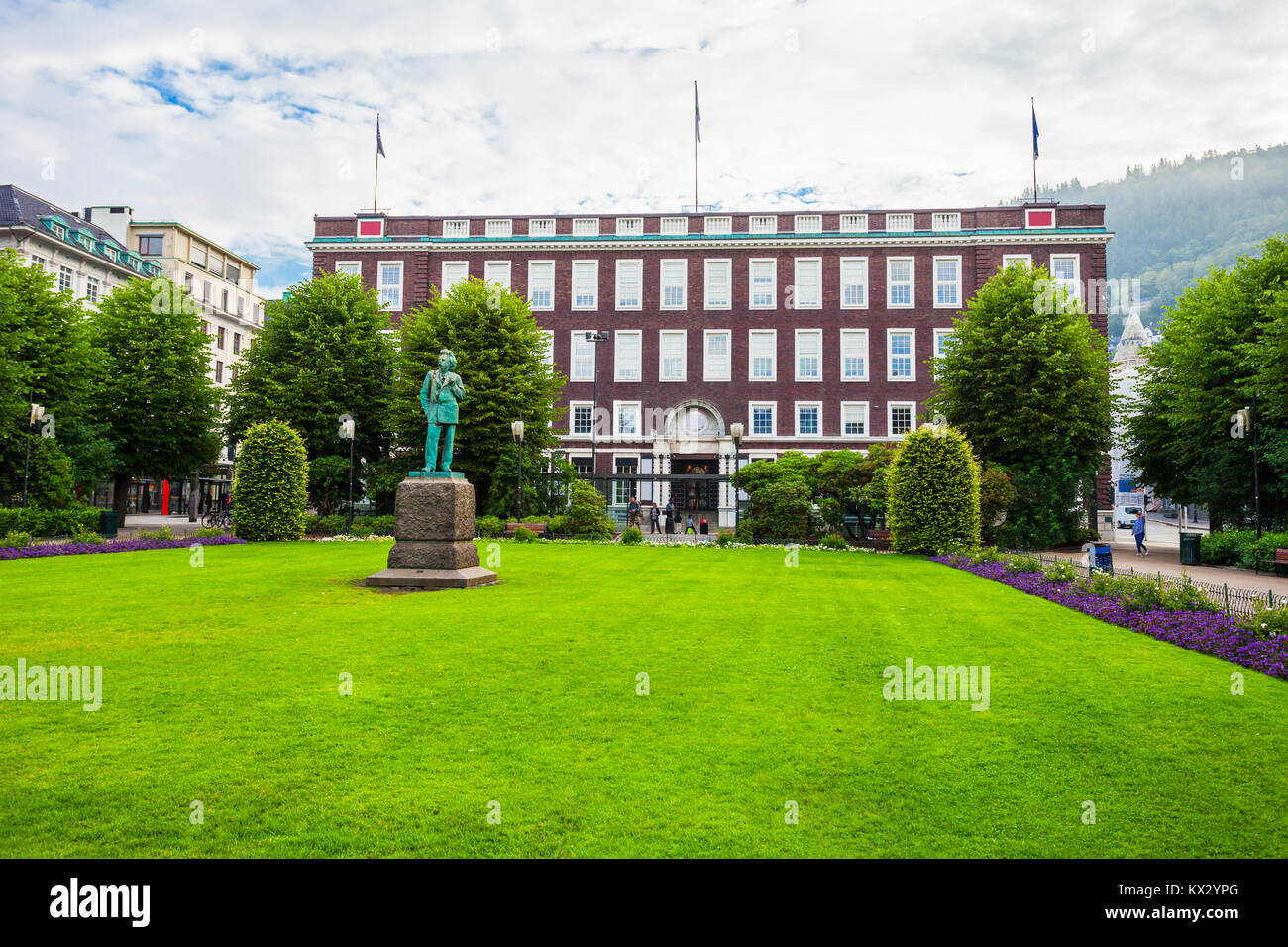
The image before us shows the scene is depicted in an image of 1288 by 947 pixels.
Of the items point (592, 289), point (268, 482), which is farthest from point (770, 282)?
point (268, 482)

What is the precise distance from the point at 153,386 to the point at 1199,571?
4336cm

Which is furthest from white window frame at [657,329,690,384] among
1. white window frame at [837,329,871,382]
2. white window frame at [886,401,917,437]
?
white window frame at [886,401,917,437]

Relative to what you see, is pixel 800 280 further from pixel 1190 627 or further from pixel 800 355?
pixel 1190 627

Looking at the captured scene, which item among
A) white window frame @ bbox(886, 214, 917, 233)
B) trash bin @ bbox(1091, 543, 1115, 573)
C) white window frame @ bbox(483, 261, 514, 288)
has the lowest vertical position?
trash bin @ bbox(1091, 543, 1115, 573)

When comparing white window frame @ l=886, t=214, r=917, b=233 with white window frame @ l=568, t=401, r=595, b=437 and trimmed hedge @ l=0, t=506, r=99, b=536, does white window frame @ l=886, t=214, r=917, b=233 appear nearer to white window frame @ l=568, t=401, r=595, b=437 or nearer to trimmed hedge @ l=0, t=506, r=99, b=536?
white window frame @ l=568, t=401, r=595, b=437

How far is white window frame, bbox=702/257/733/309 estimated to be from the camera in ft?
165

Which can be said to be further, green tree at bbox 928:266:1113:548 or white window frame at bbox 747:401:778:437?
white window frame at bbox 747:401:778:437

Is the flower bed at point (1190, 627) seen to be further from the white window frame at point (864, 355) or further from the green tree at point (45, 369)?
the white window frame at point (864, 355)

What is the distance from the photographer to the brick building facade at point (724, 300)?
4847 centimetres

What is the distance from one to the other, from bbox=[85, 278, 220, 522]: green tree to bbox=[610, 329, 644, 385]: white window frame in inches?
945

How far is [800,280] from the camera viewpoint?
4997 cm

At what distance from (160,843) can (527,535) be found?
24.7m

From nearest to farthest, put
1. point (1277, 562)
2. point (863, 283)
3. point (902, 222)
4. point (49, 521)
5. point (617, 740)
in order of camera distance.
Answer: point (617, 740)
point (1277, 562)
point (49, 521)
point (863, 283)
point (902, 222)
